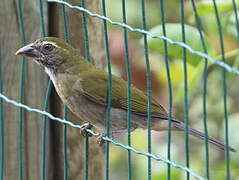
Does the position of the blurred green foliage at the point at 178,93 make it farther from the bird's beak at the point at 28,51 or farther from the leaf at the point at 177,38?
the bird's beak at the point at 28,51

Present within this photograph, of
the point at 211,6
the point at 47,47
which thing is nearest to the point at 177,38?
the point at 211,6

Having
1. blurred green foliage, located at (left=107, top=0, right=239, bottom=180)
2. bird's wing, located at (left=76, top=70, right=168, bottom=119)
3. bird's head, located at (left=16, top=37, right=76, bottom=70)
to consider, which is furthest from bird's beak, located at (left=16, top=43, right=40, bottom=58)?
blurred green foliage, located at (left=107, top=0, right=239, bottom=180)

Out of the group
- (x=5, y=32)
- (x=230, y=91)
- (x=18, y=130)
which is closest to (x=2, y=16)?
(x=5, y=32)

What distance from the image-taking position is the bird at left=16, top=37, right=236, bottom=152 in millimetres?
3520

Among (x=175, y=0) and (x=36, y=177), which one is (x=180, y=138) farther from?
(x=36, y=177)

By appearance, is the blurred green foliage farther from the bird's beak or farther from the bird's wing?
Answer: the bird's beak

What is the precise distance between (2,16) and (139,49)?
2813mm

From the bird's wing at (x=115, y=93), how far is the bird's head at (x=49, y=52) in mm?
169

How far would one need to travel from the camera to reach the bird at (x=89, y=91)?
352 cm

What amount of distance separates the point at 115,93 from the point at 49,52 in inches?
17.9

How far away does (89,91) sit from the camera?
3621 mm

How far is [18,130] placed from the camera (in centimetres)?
371

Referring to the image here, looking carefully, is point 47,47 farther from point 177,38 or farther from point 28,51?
point 177,38

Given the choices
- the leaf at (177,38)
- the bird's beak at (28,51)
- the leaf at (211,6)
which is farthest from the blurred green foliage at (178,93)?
the bird's beak at (28,51)
